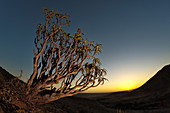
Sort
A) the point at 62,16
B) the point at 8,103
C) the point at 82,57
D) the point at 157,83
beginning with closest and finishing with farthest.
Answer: the point at 8,103 < the point at 62,16 < the point at 82,57 < the point at 157,83

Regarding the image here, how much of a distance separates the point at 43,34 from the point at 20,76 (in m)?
2.69

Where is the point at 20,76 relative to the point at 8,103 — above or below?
above

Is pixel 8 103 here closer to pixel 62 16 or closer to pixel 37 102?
pixel 37 102

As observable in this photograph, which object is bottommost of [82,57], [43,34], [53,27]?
[82,57]

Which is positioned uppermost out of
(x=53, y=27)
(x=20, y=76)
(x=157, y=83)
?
(x=53, y=27)

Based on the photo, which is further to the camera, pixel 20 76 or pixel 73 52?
pixel 73 52

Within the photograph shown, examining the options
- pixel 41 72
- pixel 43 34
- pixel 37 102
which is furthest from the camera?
pixel 43 34

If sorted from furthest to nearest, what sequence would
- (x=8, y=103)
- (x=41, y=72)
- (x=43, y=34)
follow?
(x=43, y=34) → (x=41, y=72) → (x=8, y=103)

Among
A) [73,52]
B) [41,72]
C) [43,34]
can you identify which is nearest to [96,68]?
[73,52]

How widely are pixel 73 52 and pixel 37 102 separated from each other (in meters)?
3.33

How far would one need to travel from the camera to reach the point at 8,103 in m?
3.44

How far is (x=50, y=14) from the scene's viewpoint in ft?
21.6

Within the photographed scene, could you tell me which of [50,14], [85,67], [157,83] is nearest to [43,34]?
[50,14]

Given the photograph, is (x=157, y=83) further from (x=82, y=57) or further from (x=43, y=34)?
(x=43, y=34)
